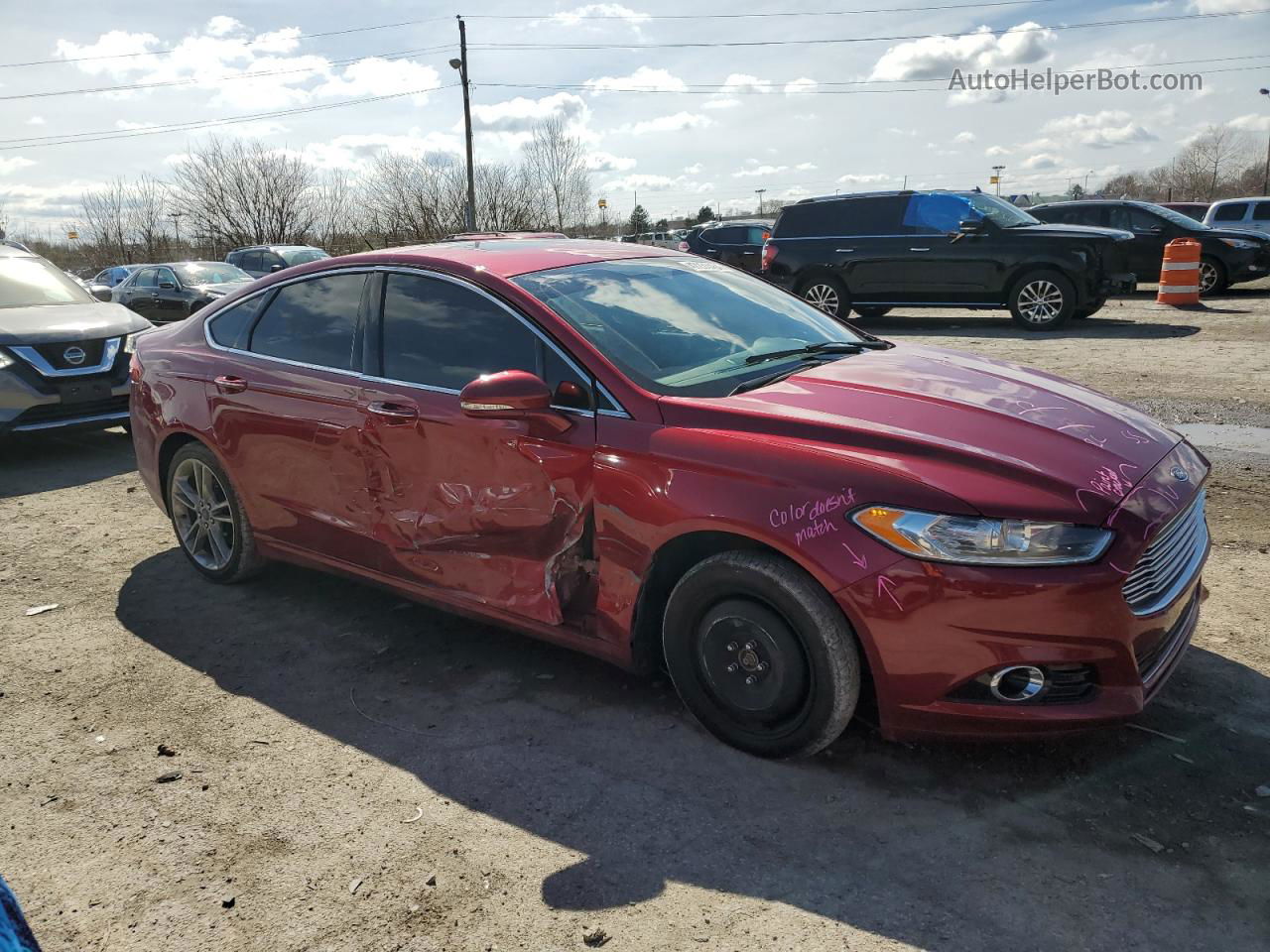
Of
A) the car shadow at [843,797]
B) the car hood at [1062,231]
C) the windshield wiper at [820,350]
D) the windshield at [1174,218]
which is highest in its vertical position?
the windshield at [1174,218]

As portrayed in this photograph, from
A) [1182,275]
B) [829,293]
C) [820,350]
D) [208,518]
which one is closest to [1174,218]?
[1182,275]

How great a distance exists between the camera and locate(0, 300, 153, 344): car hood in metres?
7.50

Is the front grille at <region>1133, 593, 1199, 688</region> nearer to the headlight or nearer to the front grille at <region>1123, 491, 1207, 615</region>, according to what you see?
the front grille at <region>1123, 491, 1207, 615</region>

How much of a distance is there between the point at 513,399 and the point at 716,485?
0.76 m

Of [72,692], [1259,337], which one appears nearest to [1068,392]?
[72,692]

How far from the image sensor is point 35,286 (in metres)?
8.62

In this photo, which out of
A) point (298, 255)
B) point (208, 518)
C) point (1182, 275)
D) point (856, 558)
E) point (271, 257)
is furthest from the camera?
point (271, 257)

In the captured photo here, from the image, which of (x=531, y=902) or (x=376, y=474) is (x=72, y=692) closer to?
(x=376, y=474)

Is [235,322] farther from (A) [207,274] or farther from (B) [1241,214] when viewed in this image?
(B) [1241,214]

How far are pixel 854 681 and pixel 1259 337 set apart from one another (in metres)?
11.2

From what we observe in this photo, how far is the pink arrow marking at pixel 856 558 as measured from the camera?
265 centimetres

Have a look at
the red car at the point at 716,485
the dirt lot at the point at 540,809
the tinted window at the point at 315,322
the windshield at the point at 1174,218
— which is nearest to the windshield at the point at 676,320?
the red car at the point at 716,485

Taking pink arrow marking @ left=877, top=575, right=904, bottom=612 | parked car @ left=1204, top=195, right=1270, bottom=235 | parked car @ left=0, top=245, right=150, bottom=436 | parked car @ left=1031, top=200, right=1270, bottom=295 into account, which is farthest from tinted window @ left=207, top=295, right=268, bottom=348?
parked car @ left=1204, top=195, right=1270, bottom=235

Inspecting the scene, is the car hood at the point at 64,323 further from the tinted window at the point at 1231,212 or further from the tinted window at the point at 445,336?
the tinted window at the point at 1231,212
